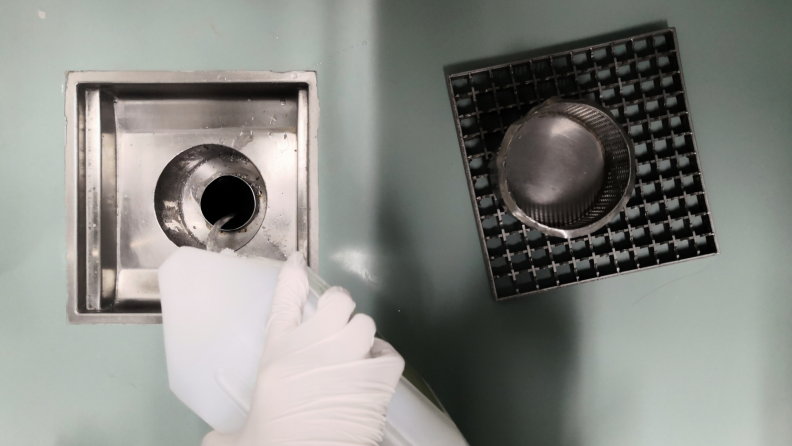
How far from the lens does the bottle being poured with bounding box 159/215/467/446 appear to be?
58 centimetres

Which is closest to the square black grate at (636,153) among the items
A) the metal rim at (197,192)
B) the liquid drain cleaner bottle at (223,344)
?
the liquid drain cleaner bottle at (223,344)

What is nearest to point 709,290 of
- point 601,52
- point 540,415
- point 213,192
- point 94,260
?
point 540,415

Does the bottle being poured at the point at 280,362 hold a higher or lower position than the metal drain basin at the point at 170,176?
lower

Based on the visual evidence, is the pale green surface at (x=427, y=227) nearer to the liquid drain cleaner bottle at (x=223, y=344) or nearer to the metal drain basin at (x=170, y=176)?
the metal drain basin at (x=170, y=176)

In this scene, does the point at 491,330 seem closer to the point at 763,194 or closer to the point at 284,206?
the point at 284,206

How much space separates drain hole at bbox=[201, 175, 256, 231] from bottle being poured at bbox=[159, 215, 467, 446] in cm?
22

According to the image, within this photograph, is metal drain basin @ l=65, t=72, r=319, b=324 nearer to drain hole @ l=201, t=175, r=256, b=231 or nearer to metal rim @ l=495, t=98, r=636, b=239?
drain hole @ l=201, t=175, r=256, b=231

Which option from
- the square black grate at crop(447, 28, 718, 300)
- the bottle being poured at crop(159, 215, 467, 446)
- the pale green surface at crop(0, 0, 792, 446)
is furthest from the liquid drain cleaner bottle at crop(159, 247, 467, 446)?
the square black grate at crop(447, 28, 718, 300)

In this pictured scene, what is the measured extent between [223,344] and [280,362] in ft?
0.38

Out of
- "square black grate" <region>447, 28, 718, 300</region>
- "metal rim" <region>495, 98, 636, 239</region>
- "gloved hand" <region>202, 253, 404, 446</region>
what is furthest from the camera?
"square black grate" <region>447, 28, 718, 300</region>

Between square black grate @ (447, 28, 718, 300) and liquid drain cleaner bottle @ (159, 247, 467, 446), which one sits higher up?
square black grate @ (447, 28, 718, 300)

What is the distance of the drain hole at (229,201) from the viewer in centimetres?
89

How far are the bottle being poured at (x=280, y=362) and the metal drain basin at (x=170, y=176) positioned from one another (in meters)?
0.21

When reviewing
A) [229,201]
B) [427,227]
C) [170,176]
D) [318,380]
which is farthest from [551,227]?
[170,176]
